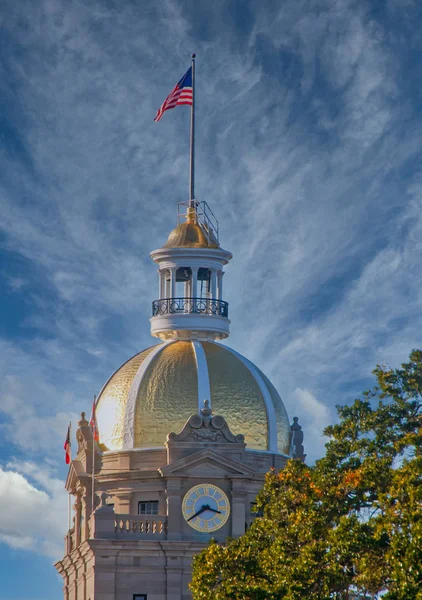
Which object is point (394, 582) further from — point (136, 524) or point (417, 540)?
point (136, 524)

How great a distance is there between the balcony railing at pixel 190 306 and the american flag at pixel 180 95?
35.3ft

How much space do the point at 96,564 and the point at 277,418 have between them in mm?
14383

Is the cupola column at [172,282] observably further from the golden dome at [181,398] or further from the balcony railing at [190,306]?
the golden dome at [181,398]

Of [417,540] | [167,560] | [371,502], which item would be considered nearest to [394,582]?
[417,540]

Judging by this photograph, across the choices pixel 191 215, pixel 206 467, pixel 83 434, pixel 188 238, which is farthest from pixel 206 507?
pixel 191 215

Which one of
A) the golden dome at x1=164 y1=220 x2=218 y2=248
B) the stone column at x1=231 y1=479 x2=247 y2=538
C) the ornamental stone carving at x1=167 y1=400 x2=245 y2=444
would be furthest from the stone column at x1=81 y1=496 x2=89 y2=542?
the golden dome at x1=164 y1=220 x2=218 y2=248

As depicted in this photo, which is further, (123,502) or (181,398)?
(181,398)

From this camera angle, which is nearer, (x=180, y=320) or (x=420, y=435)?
(x=420, y=435)

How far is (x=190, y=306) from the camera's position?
11100 centimetres

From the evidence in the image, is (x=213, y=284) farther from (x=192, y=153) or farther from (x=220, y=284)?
(x=192, y=153)

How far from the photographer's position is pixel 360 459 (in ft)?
273

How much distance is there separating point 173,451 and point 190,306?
1138 centimetres

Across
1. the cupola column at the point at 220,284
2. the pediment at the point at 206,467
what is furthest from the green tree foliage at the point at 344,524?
the cupola column at the point at 220,284

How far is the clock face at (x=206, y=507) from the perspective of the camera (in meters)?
102
